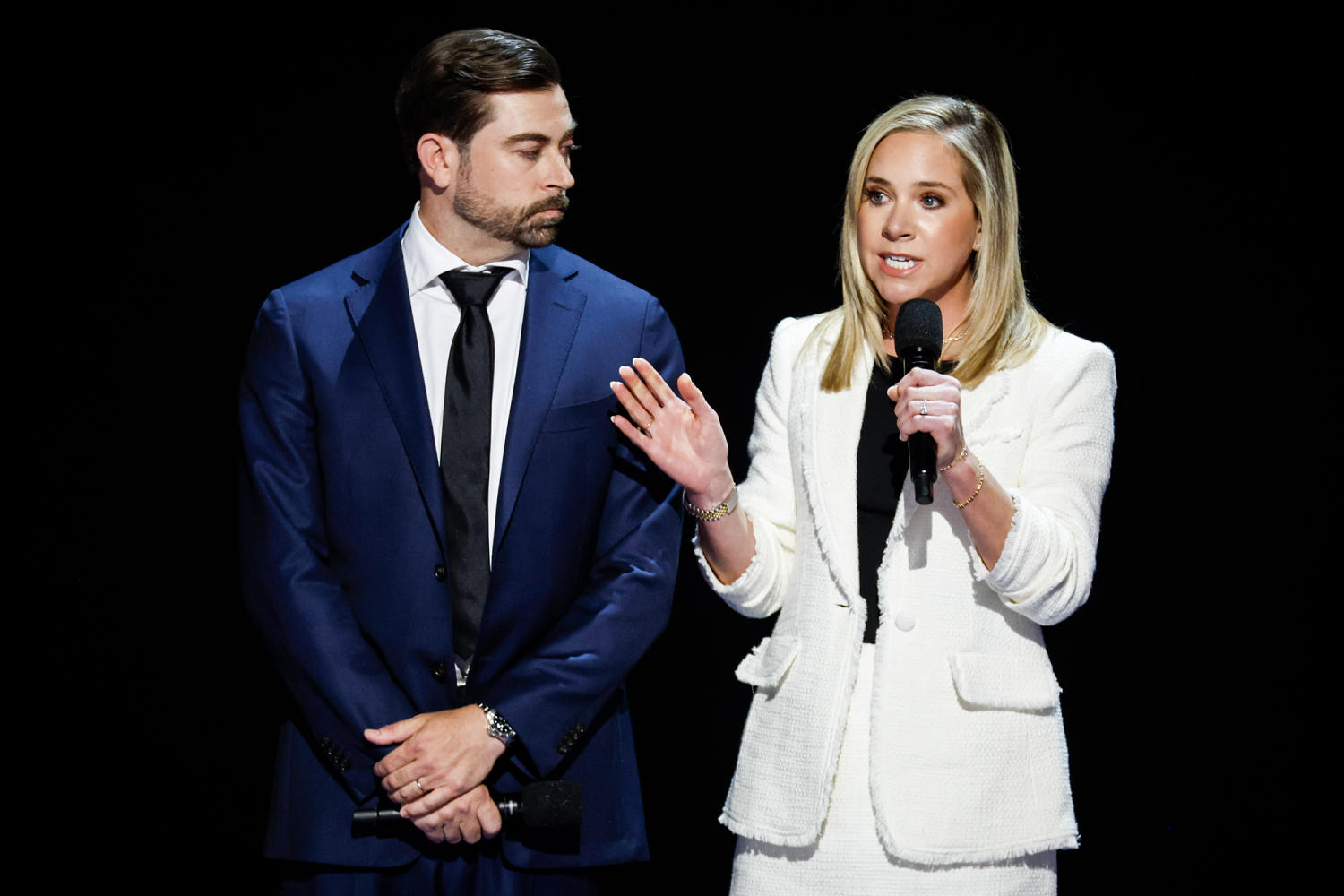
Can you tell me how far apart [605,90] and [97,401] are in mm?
1246

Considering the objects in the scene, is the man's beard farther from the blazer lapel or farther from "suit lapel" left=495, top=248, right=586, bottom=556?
the blazer lapel

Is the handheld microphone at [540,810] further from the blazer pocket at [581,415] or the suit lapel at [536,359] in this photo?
the blazer pocket at [581,415]

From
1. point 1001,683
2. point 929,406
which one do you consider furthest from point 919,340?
point 1001,683

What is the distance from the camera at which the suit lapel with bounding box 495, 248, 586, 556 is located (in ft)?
7.35

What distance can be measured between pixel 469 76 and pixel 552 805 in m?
1.15

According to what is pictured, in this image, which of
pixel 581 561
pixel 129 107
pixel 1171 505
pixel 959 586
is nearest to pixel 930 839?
pixel 959 586

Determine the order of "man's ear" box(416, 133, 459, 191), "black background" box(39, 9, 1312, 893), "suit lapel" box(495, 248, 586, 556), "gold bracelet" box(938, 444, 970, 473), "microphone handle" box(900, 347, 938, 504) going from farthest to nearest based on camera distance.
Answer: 1. "black background" box(39, 9, 1312, 893)
2. "man's ear" box(416, 133, 459, 191)
3. "suit lapel" box(495, 248, 586, 556)
4. "gold bracelet" box(938, 444, 970, 473)
5. "microphone handle" box(900, 347, 938, 504)

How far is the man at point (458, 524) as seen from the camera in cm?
219

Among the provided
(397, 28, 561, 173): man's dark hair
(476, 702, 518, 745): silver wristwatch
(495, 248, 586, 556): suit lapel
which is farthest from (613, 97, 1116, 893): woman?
(397, 28, 561, 173): man's dark hair

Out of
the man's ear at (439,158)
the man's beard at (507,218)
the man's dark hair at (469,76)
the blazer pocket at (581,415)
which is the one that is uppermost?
the man's dark hair at (469,76)

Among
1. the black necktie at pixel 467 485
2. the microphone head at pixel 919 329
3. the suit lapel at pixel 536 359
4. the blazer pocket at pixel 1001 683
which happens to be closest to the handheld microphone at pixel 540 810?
the black necktie at pixel 467 485

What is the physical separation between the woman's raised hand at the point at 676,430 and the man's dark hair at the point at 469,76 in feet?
1.56

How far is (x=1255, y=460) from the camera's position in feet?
10.8

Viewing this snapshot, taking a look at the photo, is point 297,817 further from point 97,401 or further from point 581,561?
point 97,401
